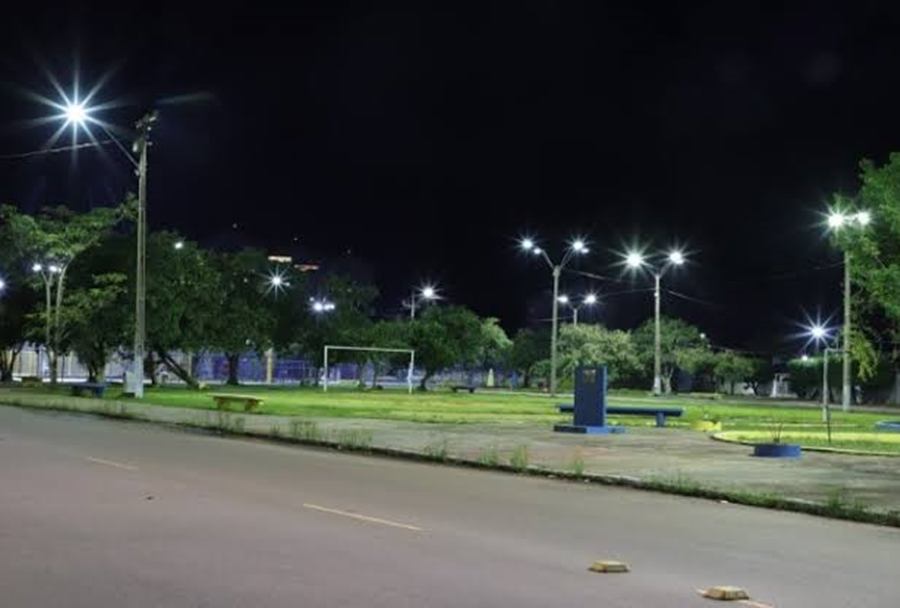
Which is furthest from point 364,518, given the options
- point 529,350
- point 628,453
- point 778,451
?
point 529,350

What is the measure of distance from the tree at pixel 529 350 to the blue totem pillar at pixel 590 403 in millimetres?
72160

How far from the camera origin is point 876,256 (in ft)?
84.6

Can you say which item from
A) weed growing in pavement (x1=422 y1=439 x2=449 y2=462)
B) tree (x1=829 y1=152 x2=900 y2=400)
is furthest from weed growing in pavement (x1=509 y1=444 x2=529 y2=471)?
tree (x1=829 y1=152 x2=900 y2=400)

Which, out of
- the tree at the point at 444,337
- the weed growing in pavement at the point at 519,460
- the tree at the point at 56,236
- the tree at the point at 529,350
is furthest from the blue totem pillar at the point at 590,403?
the tree at the point at 529,350

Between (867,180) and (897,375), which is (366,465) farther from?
(897,375)

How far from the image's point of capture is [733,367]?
300ft

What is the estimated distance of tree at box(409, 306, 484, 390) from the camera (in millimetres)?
83375

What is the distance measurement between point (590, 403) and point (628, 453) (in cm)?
618

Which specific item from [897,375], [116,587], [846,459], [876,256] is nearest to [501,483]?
[846,459]

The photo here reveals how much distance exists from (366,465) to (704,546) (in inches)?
378

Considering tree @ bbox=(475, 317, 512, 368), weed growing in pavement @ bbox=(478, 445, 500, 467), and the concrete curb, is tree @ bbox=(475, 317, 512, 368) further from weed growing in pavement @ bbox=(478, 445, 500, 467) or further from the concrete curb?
weed growing in pavement @ bbox=(478, 445, 500, 467)

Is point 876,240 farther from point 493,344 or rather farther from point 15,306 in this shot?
point 493,344

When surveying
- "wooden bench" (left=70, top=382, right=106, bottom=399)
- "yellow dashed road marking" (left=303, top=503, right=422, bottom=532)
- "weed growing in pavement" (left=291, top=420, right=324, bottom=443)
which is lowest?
"yellow dashed road marking" (left=303, top=503, right=422, bottom=532)

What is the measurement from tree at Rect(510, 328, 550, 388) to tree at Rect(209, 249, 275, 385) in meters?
28.7
